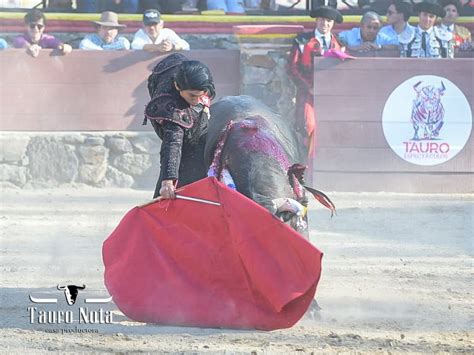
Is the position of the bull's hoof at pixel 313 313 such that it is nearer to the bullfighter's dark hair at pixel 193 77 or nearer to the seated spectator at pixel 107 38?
the bullfighter's dark hair at pixel 193 77

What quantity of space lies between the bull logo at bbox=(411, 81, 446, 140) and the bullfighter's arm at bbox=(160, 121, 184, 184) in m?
5.24

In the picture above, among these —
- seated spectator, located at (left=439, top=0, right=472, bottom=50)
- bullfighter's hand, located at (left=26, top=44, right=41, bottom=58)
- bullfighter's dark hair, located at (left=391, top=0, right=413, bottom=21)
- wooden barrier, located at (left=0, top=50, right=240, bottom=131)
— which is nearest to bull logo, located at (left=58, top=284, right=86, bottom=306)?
wooden barrier, located at (left=0, top=50, right=240, bottom=131)

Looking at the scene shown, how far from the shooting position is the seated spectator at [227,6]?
36.0 feet

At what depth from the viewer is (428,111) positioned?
32.4 feet

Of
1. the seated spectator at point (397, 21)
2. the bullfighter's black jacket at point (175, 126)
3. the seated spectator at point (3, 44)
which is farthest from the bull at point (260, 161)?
the seated spectator at point (3, 44)

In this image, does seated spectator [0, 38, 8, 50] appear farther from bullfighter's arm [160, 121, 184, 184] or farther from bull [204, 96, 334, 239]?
bullfighter's arm [160, 121, 184, 184]

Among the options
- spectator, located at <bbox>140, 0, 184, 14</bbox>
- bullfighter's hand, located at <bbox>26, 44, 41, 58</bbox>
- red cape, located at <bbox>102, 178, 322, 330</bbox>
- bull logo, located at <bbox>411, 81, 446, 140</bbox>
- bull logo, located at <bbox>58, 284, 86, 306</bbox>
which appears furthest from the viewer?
spectator, located at <bbox>140, 0, 184, 14</bbox>

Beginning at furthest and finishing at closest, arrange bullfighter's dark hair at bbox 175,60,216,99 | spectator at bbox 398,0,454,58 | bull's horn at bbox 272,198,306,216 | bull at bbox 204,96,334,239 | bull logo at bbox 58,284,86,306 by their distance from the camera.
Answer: spectator at bbox 398,0,454,58 < bull logo at bbox 58,284,86,306 < bullfighter's dark hair at bbox 175,60,216,99 < bull at bbox 204,96,334,239 < bull's horn at bbox 272,198,306,216

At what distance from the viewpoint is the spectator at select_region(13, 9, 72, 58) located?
10258mm

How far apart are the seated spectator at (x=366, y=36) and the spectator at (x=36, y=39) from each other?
8.71 feet

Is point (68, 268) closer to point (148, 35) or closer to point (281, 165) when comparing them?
point (281, 165)

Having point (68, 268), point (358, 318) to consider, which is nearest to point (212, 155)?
point (358, 318)

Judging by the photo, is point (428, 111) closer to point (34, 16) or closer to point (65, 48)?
point (65, 48)

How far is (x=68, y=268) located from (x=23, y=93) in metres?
4.40
